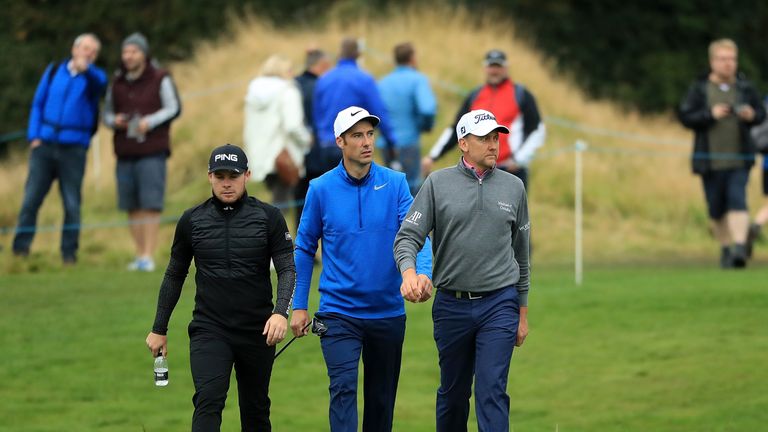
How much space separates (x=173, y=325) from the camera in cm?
1412

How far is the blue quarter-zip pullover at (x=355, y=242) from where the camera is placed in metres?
8.86

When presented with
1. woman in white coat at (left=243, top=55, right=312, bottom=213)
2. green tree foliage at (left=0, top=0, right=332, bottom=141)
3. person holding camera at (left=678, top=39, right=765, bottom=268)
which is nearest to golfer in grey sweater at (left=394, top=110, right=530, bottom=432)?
woman in white coat at (left=243, top=55, right=312, bottom=213)

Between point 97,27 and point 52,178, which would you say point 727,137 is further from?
point 97,27

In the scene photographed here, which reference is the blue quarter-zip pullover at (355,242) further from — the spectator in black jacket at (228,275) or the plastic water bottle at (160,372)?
the plastic water bottle at (160,372)

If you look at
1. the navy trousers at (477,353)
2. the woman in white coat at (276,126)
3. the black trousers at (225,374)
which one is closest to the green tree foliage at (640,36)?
the woman in white coat at (276,126)

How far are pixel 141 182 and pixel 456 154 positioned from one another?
370 inches

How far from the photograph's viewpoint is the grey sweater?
28.8 feet

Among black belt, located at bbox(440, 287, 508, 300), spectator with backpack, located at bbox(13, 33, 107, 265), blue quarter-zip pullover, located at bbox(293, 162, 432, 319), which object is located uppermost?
spectator with backpack, located at bbox(13, 33, 107, 265)

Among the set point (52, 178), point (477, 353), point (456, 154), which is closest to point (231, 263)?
point (477, 353)

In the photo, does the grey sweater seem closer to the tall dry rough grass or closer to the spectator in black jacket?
the spectator in black jacket

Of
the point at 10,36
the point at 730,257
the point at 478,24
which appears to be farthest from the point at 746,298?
the point at 10,36

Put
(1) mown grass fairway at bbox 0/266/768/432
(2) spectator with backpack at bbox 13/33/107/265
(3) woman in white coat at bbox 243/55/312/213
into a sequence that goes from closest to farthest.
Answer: (1) mown grass fairway at bbox 0/266/768/432, (2) spectator with backpack at bbox 13/33/107/265, (3) woman in white coat at bbox 243/55/312/213

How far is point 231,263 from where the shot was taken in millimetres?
8633

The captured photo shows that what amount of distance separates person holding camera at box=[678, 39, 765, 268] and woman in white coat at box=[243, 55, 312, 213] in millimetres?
4225
